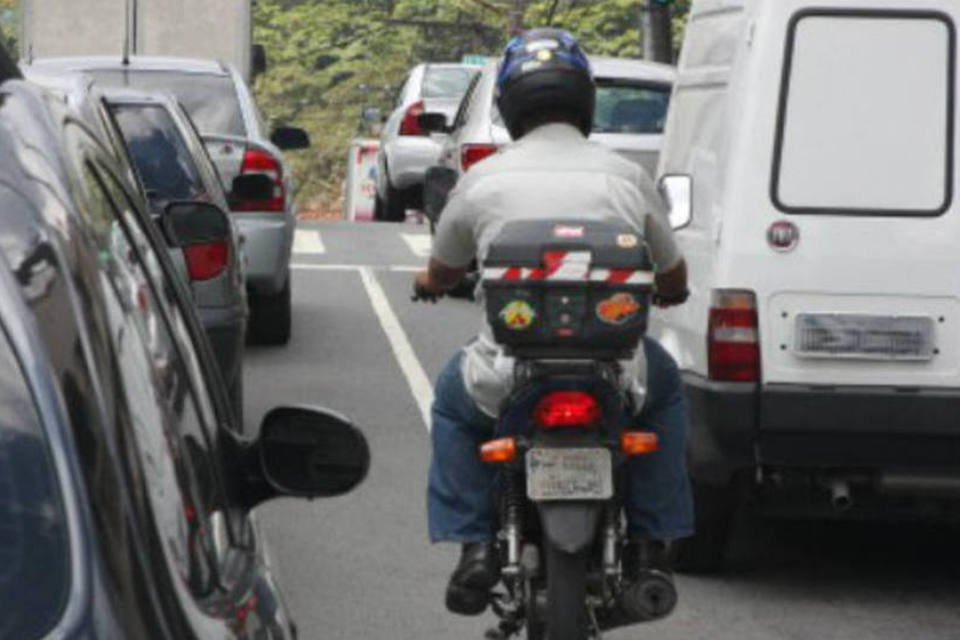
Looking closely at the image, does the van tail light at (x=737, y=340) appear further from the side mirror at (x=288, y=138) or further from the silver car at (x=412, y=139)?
the silver car at (x=412, y=139)

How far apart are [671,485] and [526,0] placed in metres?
56.5

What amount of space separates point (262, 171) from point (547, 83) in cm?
950

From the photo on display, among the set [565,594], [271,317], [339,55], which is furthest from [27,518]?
[339,55]

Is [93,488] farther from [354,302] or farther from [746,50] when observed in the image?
[354,302]

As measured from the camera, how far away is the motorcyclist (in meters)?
Result: 7.41

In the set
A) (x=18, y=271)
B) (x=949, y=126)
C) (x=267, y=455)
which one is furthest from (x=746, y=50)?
(x=18, y=271)

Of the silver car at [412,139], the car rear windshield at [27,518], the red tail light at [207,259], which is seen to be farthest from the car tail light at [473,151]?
the car rear windshield at [27,518]

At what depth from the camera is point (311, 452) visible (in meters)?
3.99

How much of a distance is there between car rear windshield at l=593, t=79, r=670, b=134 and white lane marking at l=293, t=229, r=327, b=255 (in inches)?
199

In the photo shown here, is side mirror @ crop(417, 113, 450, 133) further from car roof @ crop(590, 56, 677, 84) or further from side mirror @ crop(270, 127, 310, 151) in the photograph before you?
car roof @ crop(590, 56, 677, 84)

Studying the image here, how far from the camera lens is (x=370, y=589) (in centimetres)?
983

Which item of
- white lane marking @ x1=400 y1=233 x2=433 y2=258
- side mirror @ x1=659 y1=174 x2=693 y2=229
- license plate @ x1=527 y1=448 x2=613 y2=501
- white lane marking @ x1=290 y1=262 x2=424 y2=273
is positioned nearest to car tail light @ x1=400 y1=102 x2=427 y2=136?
white lane marking @ x1=400 y1=233 x2=433 y2=258

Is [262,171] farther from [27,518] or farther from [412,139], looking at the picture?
[412,139]

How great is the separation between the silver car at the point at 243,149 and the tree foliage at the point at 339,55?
166 ft
